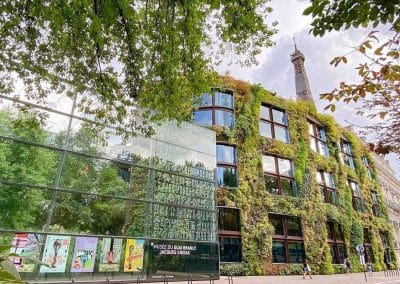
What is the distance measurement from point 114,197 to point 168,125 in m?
4.98

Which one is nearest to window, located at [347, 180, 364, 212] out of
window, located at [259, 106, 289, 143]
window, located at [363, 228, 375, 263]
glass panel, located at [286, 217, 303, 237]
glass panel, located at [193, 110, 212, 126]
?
window, located at [363, 228, 375, 263]

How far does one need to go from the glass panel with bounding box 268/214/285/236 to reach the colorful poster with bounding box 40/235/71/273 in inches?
557

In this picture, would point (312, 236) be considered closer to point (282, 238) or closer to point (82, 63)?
point (282, 238)

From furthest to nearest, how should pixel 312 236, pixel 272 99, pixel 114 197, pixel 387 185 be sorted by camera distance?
pixel 387 185
pixel 272 99
pixel 312 236
pixel 114 197

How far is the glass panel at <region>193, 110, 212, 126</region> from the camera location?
21.4 m

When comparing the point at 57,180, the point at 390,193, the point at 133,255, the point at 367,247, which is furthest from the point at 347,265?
the point at 390,193

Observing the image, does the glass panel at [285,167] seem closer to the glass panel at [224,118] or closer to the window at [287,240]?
the window at [287,240]

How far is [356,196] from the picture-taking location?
99.2 feet

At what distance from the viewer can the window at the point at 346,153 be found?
30587 mm

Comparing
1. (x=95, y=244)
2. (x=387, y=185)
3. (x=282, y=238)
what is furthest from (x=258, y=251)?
(x=387, y=185)

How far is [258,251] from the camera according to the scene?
63.5ft

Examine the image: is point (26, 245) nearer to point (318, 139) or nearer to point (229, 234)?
point (229, 234)

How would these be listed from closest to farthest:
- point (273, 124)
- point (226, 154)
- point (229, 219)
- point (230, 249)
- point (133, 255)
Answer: point (133, 255) < point (230, 249) < point (229, 219) < point (226, 154) < point (273, 124)

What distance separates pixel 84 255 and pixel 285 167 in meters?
16.5
